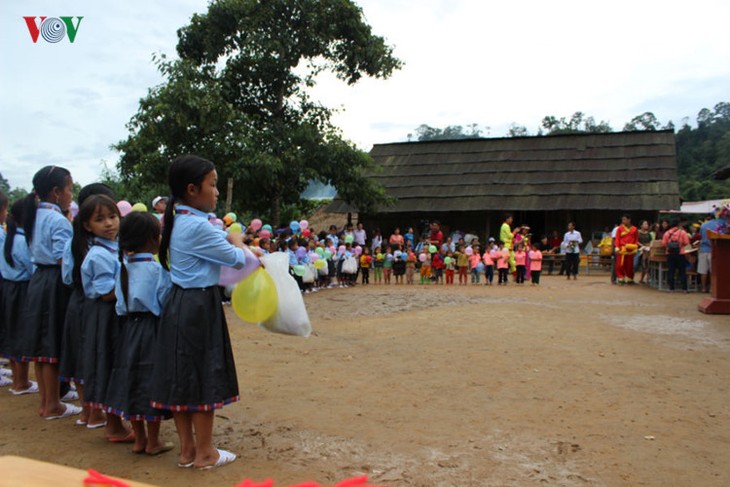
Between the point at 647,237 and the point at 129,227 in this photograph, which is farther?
the point at 647,237

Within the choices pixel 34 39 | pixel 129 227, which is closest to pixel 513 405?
pixel 129 227

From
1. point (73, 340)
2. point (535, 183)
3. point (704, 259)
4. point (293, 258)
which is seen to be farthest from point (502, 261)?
point (73, 340)

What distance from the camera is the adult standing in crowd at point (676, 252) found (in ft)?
44.5

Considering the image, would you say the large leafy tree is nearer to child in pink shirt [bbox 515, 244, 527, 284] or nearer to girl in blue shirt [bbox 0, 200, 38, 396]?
child in pink shirt [bbox 515, 244, 527, 284]

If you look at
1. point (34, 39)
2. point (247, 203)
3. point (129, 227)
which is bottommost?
point (129, 227)

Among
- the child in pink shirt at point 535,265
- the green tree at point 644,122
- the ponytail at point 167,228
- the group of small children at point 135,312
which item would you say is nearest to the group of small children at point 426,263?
the child in pink shirt at point 535,265

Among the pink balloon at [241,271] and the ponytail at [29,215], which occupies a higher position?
the ponytail at [29,215]

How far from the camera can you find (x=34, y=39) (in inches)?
289

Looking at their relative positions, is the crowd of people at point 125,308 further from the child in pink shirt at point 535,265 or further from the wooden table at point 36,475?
the child in pink shirt at point 535,265

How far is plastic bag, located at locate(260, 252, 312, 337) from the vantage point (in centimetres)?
354

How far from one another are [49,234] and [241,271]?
77.1 inches

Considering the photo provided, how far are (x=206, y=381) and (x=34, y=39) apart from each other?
5688mm

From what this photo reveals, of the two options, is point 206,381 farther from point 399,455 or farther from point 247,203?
point 247,203

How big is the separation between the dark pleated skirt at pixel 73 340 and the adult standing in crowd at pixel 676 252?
12533 millimetres
